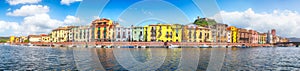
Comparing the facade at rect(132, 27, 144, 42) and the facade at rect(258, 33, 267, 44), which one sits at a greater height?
the facade at rect(132, 27, 144, 42)

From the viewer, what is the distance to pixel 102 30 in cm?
12369

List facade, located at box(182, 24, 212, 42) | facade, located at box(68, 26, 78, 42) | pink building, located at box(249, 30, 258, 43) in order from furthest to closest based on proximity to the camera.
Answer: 1. pink building, located at box(249, 30, 258, 43)
2. facade, located at box(68, 26, 78, 42)
3. facade, located at box(182, 24, 212, 42)

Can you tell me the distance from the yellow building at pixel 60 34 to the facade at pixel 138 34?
4396cm

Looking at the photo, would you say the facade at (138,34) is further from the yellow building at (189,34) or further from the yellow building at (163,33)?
the yellow building at (189,34)

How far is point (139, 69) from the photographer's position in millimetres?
27234

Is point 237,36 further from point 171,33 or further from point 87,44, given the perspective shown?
point 87,44

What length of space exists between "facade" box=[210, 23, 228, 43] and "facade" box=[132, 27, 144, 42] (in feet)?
124

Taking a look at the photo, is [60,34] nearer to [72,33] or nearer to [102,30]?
[72,33]

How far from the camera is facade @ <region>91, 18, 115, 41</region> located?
403 feet

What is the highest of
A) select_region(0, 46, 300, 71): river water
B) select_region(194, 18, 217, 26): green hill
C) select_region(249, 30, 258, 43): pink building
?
select_region(194, 18, 217, 26): green hill

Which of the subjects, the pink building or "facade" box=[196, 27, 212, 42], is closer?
"facade" box=[196, 27, 212, 42]

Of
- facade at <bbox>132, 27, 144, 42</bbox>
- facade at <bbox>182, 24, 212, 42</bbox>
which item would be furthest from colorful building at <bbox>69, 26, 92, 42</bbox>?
facade at <bbox>182, 24, 212, 42</bbox>

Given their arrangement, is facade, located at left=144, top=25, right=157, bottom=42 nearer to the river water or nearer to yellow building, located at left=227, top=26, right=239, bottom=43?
yellow building, located at left=227, top=26, right=239, bottom=43

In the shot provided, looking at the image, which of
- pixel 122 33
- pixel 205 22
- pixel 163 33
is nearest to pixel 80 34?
pixel 122 33
